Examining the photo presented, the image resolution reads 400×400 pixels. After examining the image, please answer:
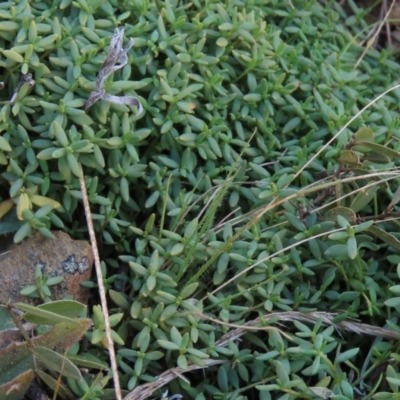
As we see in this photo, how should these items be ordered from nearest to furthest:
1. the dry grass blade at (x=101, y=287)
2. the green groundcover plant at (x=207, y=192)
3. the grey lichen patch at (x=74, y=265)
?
the dry grass blade at (x=101, y=287) → the green groundcover plant at (x=207, y=192) → the grey lichen patch at (x=74, y=265)

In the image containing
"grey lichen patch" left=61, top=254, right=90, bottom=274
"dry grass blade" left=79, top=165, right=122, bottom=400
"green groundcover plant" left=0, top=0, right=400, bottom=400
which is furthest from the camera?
"grey lichen patch" left=61, top=254, right=90, bottom=274

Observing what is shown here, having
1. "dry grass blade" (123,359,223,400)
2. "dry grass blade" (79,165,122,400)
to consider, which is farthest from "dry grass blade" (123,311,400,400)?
"dry grass blade" (79,165,122,400)

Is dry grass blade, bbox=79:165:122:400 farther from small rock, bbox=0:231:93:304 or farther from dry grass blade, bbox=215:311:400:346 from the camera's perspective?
dry grass blade, bbox=215:311:400:346

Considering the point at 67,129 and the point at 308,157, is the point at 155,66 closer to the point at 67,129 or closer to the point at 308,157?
the point at 67,129

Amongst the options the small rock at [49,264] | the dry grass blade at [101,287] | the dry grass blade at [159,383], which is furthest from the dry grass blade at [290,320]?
the small rock at [49,264]

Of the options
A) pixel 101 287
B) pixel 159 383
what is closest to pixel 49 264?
pixel 101 287

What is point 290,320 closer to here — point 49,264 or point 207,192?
point 207,192

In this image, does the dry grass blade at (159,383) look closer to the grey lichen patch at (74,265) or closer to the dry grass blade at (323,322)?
the dry grass blade at (323,322)
